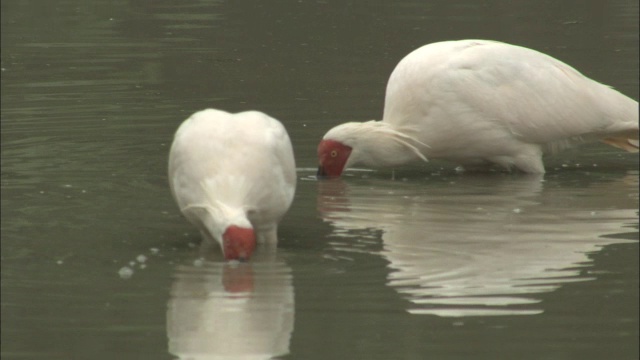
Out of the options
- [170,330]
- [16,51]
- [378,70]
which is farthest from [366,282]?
[16,51]

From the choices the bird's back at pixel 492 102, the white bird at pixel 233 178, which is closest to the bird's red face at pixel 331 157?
the bird's back at pixel 492 102

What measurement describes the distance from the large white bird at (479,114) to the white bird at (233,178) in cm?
243

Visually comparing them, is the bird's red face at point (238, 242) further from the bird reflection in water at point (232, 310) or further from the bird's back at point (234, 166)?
the bird's back at point (234, 166)

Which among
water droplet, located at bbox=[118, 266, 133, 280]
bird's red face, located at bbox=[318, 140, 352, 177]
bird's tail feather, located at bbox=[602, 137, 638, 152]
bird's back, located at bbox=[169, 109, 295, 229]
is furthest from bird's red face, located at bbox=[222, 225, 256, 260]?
bird's tail feather, located at bbox=[602, 137, 638, 152]

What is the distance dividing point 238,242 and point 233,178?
47cm

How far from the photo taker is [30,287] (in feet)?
31.0

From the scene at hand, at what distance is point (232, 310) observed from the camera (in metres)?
9.12

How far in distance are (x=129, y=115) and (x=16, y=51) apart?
16.5ft

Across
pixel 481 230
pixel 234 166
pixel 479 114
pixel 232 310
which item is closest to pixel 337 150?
pixel 479 114

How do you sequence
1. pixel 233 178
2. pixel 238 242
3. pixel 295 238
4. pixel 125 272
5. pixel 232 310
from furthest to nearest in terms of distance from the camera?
pixel 295 238, pixel 233 178, pixel 125 272, pixel 238 242, pixel 232 310

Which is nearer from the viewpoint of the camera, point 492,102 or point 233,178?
point 233,178

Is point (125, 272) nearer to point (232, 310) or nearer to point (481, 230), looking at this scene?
point (232, 310)

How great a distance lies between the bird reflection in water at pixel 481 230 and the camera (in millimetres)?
9422

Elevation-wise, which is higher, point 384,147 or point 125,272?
point 384,147
